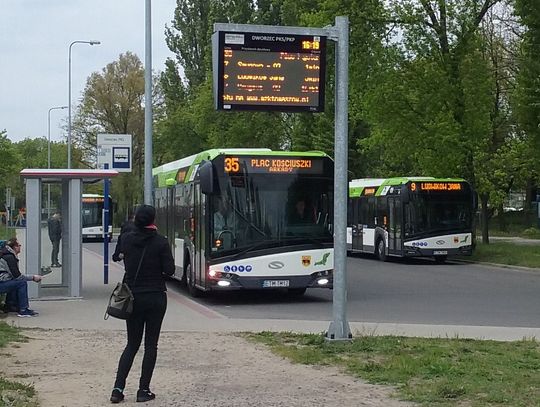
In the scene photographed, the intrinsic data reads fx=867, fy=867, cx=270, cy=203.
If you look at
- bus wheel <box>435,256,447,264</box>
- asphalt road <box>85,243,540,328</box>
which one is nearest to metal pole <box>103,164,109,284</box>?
asphalt road <box>85,243,540,328</box>

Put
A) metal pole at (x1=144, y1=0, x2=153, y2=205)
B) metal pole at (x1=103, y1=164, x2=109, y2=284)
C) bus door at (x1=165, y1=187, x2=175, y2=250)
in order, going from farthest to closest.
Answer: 1. metal pole at (x1=144, y1=0, x2=153, y2=205)
2. bus door at (x1=165, y1=187, x2=175, y2=250)
3. metal pole at (x1=103, y1=164, x2=109, y2=284)

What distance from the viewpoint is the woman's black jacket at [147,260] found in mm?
7777

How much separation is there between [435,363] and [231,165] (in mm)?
8420

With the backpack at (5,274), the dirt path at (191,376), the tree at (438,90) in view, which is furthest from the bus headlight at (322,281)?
the tree at (438,90)

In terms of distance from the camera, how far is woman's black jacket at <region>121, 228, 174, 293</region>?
778 cm

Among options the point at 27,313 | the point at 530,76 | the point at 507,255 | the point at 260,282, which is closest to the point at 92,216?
the point at 507,255

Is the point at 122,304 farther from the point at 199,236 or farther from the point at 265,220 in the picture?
the point at 199,236

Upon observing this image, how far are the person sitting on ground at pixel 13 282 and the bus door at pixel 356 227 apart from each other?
2226 centimetres

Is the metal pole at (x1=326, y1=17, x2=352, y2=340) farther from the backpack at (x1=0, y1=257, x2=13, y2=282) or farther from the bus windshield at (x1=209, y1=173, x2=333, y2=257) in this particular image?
the backpack at (x1=0, y1=257, x2=13, y2=282)

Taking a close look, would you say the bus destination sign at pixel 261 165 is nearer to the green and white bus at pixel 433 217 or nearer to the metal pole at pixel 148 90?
the metal pole at pixel 148 90

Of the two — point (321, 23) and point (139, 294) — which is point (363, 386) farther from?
point (321, 23)

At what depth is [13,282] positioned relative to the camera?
47.6 feet

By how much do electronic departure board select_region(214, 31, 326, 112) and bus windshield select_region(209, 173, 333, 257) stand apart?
5529 millimetres

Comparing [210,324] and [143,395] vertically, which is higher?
[143,395]
